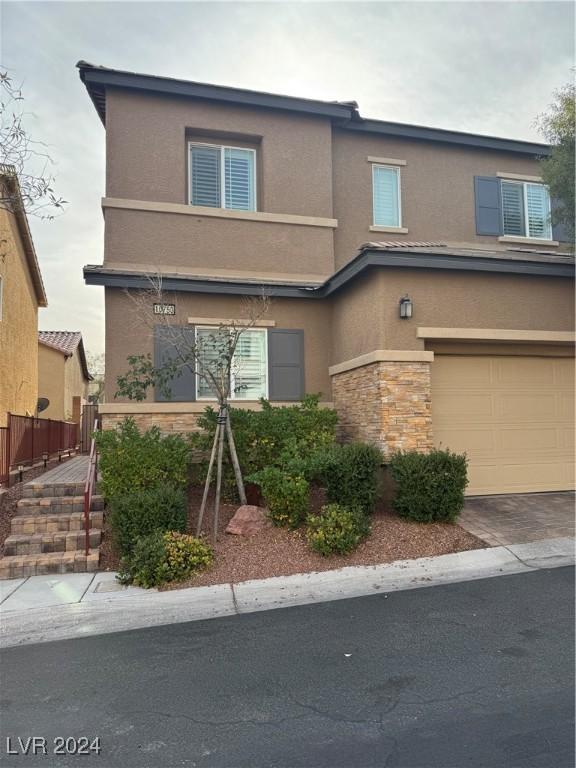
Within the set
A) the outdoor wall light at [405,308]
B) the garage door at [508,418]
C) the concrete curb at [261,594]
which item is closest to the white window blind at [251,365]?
the outdoor wall light at [405,308]

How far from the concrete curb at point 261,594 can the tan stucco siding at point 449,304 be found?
3.45m

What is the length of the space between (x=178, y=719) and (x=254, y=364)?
7.31 m

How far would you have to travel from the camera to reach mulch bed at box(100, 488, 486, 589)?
612 cm

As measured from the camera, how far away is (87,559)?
6395 millimetres

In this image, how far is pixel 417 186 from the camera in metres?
12.0

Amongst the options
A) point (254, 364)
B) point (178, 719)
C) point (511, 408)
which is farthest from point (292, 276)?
point (178, 719)

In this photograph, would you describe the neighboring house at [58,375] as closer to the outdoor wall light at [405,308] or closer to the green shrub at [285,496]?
the green shrub at [285,496]

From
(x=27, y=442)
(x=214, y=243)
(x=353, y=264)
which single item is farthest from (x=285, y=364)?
(x=27, y=442)

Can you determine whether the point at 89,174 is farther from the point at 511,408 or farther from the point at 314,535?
the point at 511,408

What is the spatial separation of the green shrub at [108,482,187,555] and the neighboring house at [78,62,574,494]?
2.94 m

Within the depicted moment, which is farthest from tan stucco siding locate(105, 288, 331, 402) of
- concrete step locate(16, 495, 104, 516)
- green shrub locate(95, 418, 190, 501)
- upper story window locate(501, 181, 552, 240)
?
upper story window locate(501, 181, 552, 240)

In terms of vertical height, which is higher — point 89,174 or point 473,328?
point 89,174

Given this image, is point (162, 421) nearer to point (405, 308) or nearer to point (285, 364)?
point (285, 364)

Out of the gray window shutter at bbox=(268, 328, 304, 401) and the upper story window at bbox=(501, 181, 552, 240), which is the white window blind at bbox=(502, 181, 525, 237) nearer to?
the upper story window at bbox=(501, 181, 552, 240)
